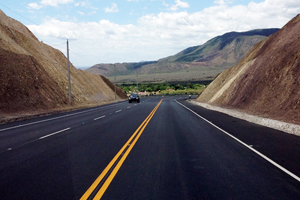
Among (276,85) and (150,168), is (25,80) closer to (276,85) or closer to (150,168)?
(276,85)

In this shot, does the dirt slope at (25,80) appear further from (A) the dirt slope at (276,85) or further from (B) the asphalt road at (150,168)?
(A) the dirt slope at (276,85)

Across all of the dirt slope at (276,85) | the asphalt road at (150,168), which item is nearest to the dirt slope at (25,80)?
the asphalt road at (150,168)

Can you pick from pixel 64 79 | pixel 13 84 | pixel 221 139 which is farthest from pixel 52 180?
pixel 64 79

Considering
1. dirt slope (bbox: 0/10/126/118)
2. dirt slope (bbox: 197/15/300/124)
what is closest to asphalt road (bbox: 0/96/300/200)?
dirt slope (bbox: 197/15/300/124)

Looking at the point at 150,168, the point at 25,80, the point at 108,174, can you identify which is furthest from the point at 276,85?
the point at 25,80

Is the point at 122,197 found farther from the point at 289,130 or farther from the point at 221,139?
the point at 289,130

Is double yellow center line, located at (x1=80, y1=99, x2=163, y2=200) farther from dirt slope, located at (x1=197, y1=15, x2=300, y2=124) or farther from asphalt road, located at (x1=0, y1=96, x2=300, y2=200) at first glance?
dirt slope, located at (x1=197, y1=15, x2=300, y2=124)

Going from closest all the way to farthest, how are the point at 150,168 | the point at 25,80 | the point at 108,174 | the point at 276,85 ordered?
1. the point at 108,174
2. the point at 150,168
3. the point at 276,85
4. the point at 25,80

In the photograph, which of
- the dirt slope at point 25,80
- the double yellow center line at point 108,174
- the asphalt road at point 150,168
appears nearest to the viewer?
the double yellow center line at point 108,174

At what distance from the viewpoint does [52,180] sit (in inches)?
229

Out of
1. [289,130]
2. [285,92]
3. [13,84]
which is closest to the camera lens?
[289,130]

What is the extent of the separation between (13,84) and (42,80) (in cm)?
772

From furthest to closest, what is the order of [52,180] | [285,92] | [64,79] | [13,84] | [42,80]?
[64,79] < [42,80] < [13,84] < [285,92] < [52,180]

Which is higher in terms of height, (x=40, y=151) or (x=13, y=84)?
(x=13, y=84)
